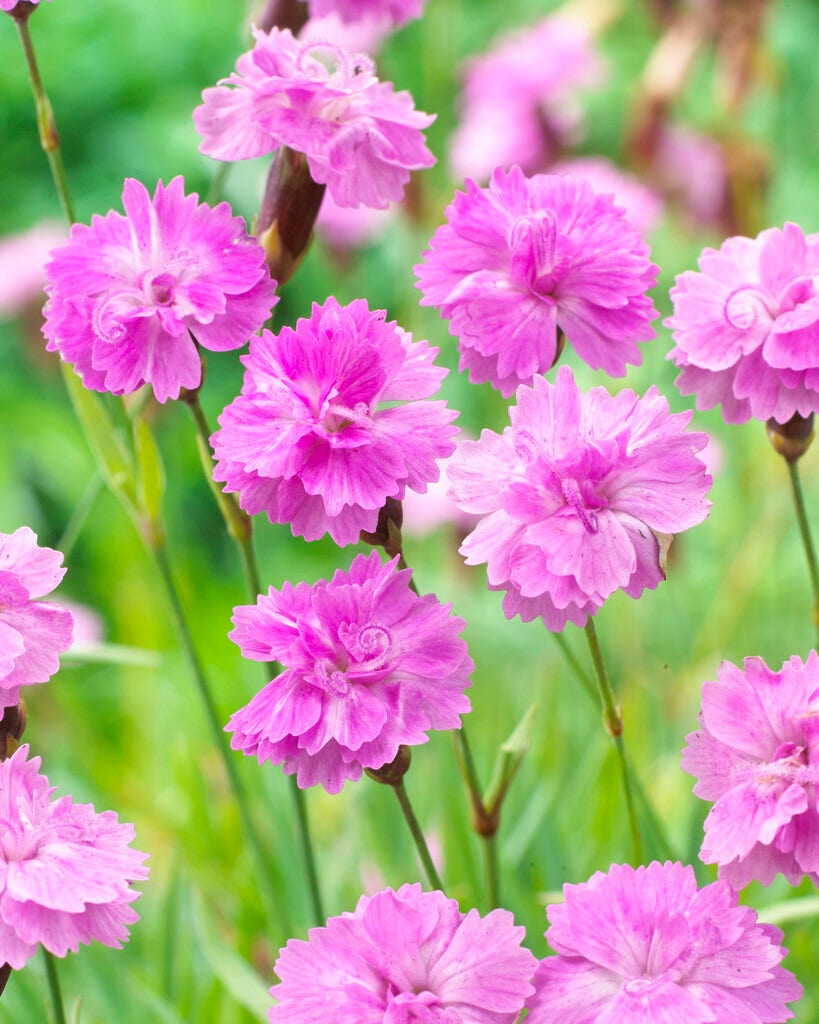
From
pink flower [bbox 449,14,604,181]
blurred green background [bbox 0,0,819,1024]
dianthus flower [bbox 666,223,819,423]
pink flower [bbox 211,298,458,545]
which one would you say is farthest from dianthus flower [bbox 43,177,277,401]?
pink flower [bbox 449,14,604,181]

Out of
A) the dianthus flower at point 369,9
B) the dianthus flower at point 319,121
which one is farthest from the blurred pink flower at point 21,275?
the dianthus flower at point 319,121

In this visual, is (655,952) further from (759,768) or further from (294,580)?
(294,580)

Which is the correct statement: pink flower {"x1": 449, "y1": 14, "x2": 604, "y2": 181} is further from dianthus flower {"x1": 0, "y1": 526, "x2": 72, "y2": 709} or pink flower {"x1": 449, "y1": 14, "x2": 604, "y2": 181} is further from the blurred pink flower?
dianthus flower {"x1": 0, "y1": 526, "x2": 72, "y2": 709}

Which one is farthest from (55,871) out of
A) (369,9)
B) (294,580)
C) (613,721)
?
(294,580)

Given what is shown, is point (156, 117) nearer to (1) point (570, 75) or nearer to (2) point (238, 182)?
(2) point (238, 182)

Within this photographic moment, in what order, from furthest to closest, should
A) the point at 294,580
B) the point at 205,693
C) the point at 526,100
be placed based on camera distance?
1. the point at 294,580
2. the point at 526,100
3. the point at 205,693

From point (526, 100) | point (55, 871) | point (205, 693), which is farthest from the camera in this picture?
point (526, 100)

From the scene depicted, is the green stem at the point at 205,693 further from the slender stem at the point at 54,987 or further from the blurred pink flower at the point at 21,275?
the blurred pink flower at the point at 21,275
